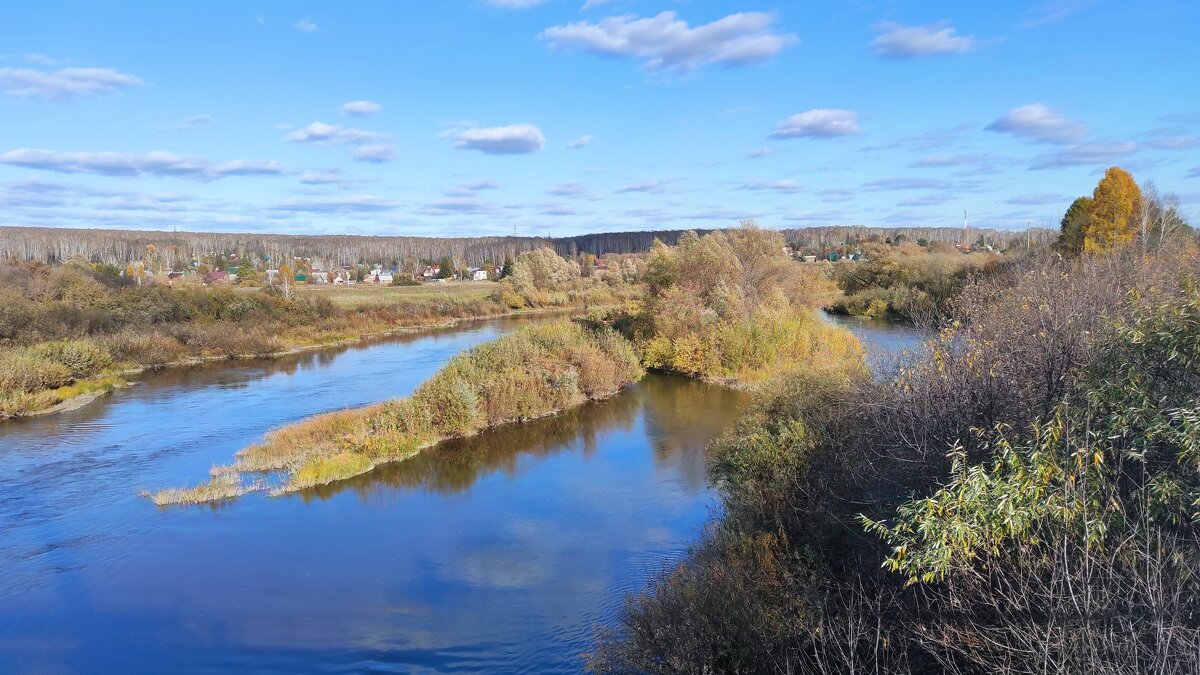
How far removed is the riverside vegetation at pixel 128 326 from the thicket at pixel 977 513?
2625 cm

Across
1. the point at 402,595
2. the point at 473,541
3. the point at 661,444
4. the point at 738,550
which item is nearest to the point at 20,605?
the point at 402,595

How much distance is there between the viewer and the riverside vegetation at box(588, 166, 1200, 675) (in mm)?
5566

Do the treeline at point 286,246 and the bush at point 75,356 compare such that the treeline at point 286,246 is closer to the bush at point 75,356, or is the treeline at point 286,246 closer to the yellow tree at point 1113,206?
the yellow tree at point 1113,206

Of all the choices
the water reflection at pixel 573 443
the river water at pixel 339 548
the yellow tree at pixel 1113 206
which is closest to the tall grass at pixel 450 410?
the water reflection at pixel 573 443

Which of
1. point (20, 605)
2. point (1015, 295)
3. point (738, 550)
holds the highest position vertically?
point (1015, 295)

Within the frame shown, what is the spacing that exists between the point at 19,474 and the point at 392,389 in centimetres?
1235

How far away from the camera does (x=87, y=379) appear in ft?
99.2

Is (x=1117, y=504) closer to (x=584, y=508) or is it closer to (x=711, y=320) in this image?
(x=584, y=508)

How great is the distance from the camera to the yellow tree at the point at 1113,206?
4000 cm

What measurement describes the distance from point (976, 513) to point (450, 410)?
1771 cm

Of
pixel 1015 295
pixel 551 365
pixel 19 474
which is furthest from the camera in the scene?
pixel 551 365

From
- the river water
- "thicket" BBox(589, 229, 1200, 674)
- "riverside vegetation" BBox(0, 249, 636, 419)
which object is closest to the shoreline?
"riverside vegetation" BBox(0, 249, 636, 419)

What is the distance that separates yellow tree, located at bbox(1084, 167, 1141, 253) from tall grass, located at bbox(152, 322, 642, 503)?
29.1 meters

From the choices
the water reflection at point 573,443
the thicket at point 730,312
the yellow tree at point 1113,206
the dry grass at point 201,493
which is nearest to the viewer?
the dry grass at point 201,493
